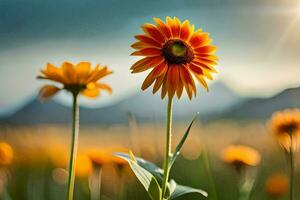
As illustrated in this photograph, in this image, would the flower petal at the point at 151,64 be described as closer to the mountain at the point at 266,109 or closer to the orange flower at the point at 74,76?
the orange flower at the point at 74,76

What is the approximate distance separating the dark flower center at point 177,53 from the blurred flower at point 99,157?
829 millimetres

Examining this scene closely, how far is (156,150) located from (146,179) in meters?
1.21

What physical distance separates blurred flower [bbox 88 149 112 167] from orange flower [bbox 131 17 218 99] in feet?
2.72

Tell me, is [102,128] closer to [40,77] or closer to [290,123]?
[290,123]

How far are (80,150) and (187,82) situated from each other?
125cm

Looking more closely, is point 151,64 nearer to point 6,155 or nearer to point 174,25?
point 174,25

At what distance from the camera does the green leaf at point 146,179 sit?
1.26m

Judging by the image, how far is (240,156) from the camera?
95.2 inches

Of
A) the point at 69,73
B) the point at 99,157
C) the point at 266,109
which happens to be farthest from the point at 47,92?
the point at 266,109

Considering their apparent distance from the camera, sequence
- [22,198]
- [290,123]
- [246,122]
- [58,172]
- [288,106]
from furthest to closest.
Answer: [246,122], [22,198], [58,172], [288,106], [290,123]

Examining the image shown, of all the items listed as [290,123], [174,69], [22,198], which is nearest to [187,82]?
[174,69]

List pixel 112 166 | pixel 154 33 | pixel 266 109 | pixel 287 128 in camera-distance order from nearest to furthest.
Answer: pixel 154 33, pixel 287 128, pixel 112 166, pixel 266 109

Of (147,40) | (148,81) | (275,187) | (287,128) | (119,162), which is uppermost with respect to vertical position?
(147,40)

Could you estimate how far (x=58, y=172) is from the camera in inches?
95.5
